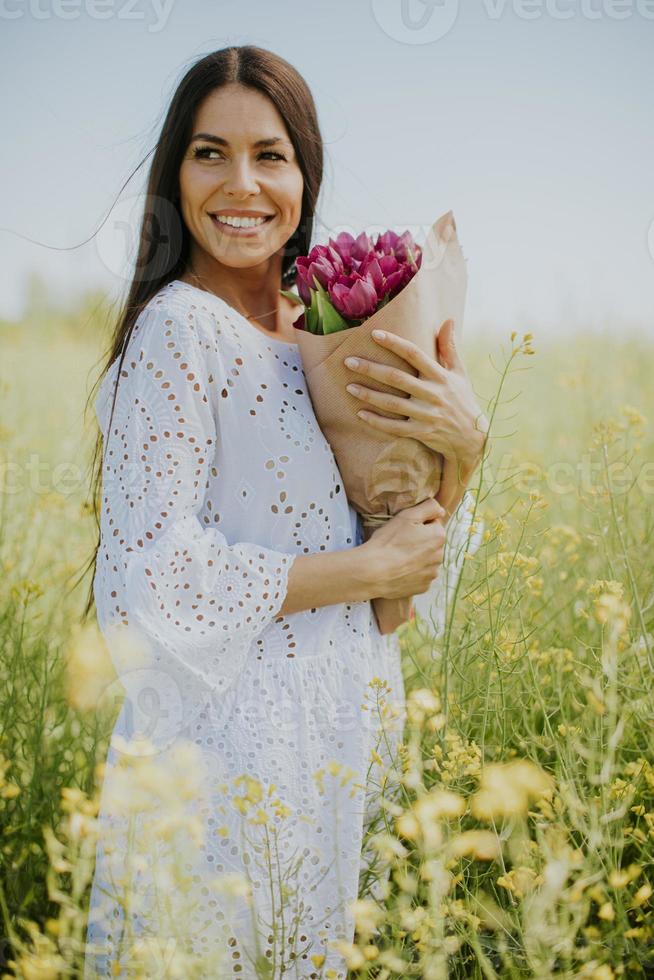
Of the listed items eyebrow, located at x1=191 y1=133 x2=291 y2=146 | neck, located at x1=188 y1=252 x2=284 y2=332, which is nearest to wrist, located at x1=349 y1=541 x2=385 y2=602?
neck, located at x1=188 y1=252 x2=284 y2=332

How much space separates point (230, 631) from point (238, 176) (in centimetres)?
82

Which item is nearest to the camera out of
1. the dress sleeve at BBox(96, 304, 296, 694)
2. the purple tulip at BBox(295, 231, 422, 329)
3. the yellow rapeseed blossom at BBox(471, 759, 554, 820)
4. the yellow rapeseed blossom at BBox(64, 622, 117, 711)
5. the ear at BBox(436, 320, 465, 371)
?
the yellow rapeseed blossom at BBox(471, 759, 554, 820)

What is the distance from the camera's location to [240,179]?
1.54 metres

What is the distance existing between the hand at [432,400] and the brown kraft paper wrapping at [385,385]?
2 centimetres

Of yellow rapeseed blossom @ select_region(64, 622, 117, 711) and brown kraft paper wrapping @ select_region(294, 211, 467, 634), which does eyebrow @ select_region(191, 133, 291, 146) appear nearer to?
brown kraft paper wrapping @ select_region(294, 211, 467, 634)

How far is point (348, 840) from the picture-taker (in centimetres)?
140

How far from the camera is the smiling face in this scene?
156 centimetres

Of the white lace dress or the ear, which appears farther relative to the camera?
the ear

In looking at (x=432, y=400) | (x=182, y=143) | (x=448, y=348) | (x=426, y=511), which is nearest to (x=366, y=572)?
(x=426, y=511)

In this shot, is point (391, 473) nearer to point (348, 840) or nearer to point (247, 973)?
point (348, 840)

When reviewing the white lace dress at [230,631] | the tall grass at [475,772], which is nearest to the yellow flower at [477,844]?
the tall grass at [475,772]

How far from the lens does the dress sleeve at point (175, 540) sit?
129 centimetres

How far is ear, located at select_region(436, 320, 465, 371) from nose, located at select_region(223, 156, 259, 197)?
433mm

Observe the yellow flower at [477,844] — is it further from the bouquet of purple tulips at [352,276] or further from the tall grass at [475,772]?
the bouquet of purple tulips at [352,276]
